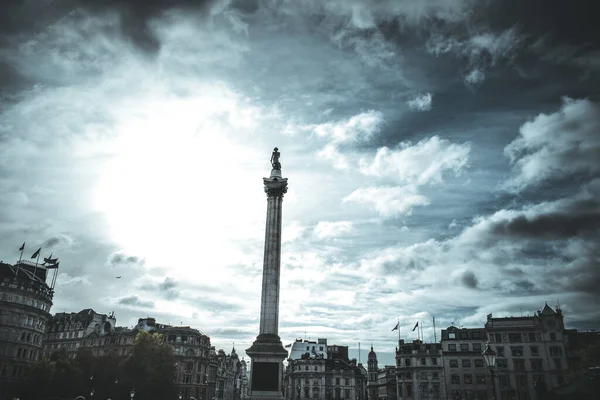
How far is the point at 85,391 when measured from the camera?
69.8m

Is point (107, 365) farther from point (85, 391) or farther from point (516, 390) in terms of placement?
point (516, 390)

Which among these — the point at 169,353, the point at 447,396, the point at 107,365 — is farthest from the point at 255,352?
the point at 447,396

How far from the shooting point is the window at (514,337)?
253ft

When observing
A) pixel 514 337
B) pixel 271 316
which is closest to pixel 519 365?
pixel 514 337

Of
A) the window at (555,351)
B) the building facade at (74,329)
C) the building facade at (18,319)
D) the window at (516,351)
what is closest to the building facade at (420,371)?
the window at (516,351)

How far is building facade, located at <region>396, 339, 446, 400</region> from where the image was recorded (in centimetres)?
8369

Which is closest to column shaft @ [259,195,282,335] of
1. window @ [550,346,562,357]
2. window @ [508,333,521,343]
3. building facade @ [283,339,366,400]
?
window @ [508,333,521,343]

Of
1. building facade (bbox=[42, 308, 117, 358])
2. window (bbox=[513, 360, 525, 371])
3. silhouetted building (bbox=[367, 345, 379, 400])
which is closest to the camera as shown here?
window (bbox=[513, 360, 525, 371])

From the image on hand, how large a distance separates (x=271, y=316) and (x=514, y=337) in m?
53.3

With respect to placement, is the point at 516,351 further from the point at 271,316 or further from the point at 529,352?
the point at 271,316

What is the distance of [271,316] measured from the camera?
155 ft

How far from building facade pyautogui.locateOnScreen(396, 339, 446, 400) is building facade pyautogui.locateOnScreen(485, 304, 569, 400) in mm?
11136

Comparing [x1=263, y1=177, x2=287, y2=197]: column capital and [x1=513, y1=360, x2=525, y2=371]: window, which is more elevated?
[x1=263, y1=177, x2=287, y2=197]: column capital

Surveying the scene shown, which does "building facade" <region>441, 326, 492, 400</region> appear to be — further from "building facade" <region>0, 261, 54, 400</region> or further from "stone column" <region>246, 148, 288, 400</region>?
"building facade" <region>0, 261, 54, 400</region>
